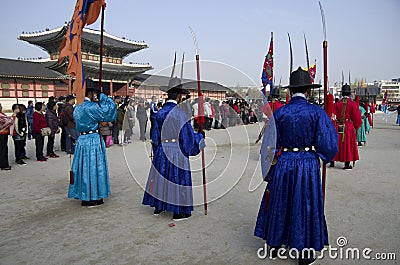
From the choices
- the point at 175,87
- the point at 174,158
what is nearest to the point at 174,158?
the point at 174,158

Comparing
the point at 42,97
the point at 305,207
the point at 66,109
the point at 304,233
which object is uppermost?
the point at 42,97

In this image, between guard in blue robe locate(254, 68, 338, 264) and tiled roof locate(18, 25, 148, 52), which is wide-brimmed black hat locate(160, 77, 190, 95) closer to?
guard in blue robe locate(254, 68, 338, 264)

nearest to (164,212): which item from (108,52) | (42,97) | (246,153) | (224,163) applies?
(224,163)

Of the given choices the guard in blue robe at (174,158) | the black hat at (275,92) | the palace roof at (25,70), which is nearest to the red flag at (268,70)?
the black hat at (275,92)

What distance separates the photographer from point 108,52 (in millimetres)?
30594

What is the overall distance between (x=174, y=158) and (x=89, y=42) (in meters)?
26.0

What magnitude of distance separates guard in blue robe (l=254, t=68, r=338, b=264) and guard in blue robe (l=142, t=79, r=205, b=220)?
1314 mm

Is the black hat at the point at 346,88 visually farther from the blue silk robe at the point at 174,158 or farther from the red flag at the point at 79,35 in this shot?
the red flag at the point at 79,35

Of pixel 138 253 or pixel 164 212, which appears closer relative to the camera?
pixel 138 253

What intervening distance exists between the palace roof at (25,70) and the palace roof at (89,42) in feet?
8.59

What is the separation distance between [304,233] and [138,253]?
1.63m

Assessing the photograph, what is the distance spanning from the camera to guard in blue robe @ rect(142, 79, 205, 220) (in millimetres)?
4035

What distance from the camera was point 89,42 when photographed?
2708 centimetres

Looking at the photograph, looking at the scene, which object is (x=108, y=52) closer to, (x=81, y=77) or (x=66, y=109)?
(x=66, y=109)
